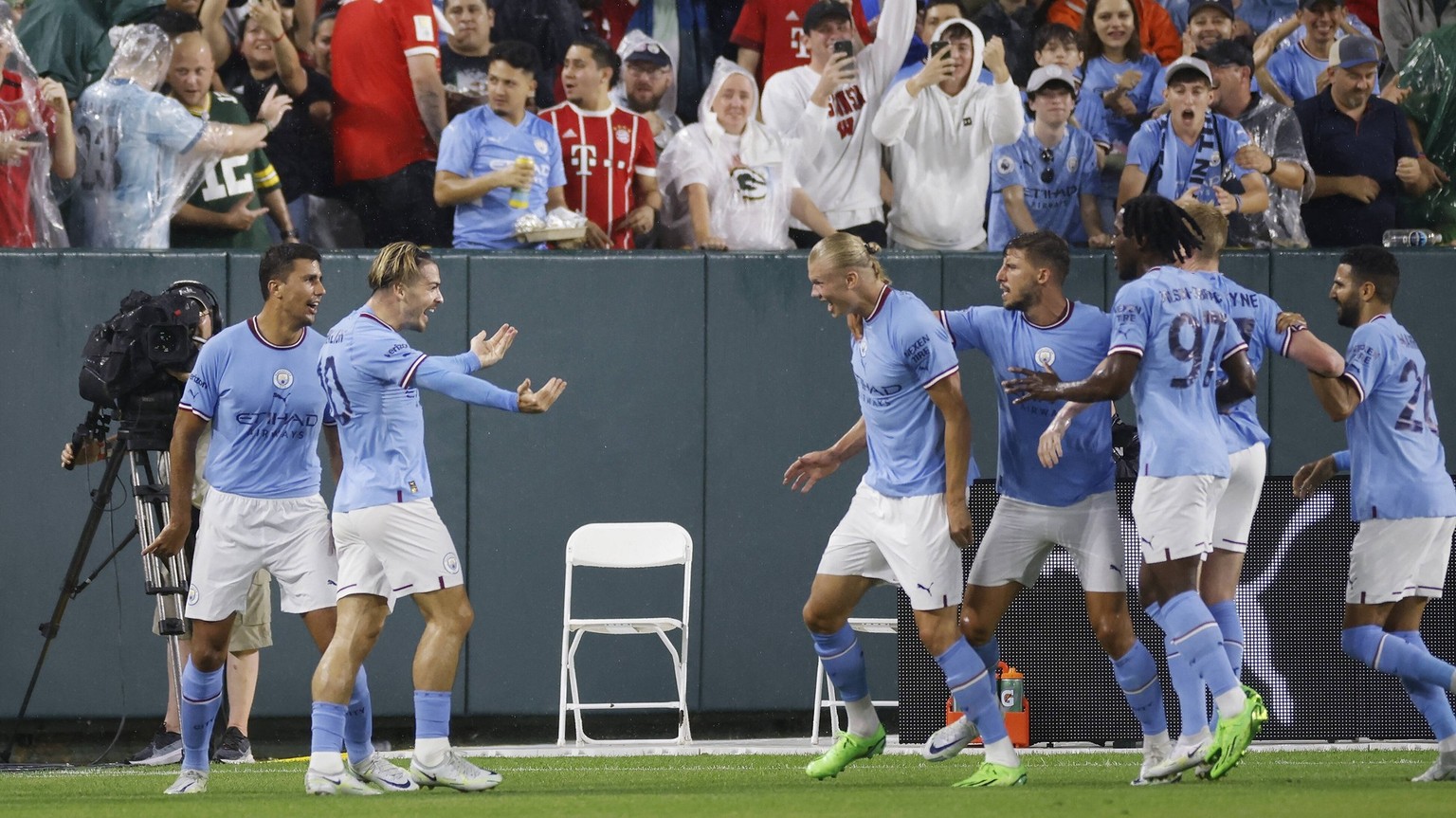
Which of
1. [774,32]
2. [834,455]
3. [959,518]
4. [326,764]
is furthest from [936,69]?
[326,764]

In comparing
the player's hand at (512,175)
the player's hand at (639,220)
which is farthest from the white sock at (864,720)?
the player's hand at (639,220)

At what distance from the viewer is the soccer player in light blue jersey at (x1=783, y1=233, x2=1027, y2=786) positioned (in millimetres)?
6703

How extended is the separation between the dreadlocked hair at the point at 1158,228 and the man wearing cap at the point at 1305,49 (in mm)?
5969

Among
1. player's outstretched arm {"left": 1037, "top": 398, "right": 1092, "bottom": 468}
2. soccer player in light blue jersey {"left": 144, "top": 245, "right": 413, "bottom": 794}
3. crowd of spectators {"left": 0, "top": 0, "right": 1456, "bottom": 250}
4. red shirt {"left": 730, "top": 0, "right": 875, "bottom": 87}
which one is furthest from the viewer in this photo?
red shirt {"left": 730, "top": 0, "right": 875, "bottom": 87}

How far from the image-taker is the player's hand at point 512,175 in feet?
34.3

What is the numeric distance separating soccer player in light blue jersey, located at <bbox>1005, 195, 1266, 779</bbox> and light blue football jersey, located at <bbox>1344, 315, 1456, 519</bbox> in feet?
3.60

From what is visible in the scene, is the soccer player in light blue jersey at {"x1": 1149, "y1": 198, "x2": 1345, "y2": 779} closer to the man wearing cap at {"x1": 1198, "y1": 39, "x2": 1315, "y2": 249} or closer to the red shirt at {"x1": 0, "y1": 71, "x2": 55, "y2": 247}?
the man wearing cap at {"x1": 1198, "y1": 39, "x2": 1315, "y2": 249}

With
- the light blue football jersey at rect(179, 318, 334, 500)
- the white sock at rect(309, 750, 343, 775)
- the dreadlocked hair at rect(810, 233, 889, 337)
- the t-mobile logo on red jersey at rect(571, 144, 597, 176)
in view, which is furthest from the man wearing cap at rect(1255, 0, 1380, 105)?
the white sock at rect(309, 750, 343, 775)

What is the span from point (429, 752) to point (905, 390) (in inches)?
91.9

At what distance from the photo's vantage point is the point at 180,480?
730 centimetres

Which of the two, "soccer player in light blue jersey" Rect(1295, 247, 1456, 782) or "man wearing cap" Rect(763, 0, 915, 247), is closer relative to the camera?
"soccer player in light blue jersey" Rect(1295, 247, 1456, 782)

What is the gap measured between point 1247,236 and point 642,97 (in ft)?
13.3

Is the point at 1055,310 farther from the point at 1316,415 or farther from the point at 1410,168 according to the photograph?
the point at 1410,168

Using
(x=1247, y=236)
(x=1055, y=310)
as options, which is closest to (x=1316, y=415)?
(x=1247, y=236)
